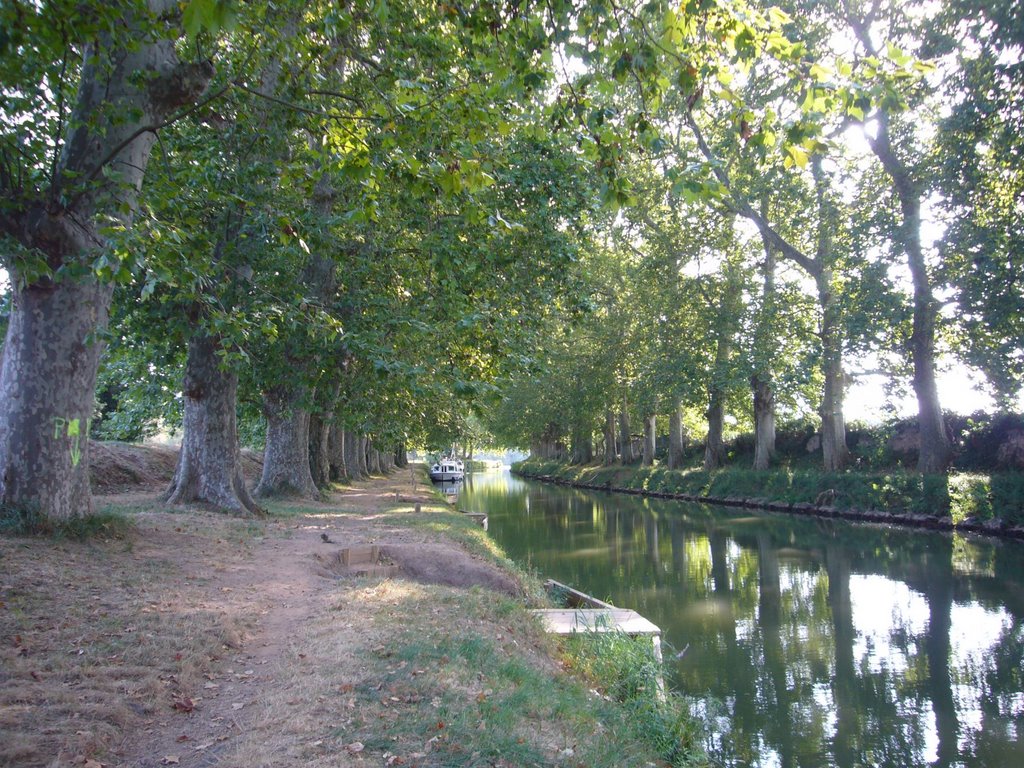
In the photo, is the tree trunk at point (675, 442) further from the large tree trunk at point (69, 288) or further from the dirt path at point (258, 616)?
the large tree trunk at point (69, 288)

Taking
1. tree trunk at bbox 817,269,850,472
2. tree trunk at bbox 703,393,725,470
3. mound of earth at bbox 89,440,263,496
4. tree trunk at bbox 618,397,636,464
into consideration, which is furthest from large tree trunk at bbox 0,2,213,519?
tree trunk at bbox 618,397,636,464

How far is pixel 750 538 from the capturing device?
23531mm

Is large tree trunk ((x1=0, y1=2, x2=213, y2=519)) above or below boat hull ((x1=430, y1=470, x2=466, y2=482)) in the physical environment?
above

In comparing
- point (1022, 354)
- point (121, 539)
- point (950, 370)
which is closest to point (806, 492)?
point (950, 370)

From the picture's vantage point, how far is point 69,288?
8578 mm

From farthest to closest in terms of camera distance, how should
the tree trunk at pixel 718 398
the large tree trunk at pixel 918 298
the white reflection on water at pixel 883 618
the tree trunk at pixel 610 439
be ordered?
the tree trunk at pixel 610 439, the tree trunk at pixel 718 398, the large tree trunk at pixel 918 298, the white reflection on water at pixel 883 618

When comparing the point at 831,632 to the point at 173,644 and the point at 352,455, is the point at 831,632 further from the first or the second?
the point at 352,455

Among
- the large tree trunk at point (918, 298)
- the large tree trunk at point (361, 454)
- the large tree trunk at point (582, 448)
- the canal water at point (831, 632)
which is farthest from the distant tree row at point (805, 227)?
the large tree trunk at point (582, 448)

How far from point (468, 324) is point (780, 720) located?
19.9 feet

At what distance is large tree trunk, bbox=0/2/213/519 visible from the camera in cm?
816

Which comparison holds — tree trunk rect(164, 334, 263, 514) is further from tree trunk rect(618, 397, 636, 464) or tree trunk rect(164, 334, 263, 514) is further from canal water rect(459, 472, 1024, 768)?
tree trunk rect(618, 397, 636, 464)

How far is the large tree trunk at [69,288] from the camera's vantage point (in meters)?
8.16

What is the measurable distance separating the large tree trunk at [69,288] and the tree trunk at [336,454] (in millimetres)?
21375

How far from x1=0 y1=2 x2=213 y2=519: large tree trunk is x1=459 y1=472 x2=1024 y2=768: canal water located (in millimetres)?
7889
